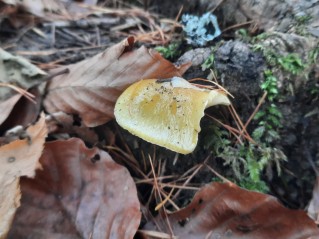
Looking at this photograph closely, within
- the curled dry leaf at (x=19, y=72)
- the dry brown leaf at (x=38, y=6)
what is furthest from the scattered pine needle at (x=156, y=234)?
the dry brown leaf at (x=38, y=6)

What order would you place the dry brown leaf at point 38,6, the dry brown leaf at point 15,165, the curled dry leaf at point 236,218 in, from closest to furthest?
the dry brown leaf at point 15,165
the curled dry leaf at point 236,218
the dry brown leaf at point 38,6

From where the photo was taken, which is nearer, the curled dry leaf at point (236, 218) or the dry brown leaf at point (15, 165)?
the dry brown leaf at point (15, 165)

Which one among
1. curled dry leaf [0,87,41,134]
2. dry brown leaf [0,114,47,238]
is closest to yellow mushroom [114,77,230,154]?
dry brown leaf [0,114,47,238]

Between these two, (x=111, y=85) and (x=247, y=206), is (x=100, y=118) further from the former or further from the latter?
(x=247, y=206)

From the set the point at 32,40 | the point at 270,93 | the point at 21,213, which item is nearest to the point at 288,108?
the point at 270,93

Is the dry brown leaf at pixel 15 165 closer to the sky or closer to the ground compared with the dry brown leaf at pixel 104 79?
closer to the ground

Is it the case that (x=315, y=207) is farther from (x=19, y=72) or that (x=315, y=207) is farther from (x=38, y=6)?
(x=38, y=6)

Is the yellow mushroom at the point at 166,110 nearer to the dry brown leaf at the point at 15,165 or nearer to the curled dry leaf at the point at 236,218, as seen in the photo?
the curled dry leaf at the point at 236,218
